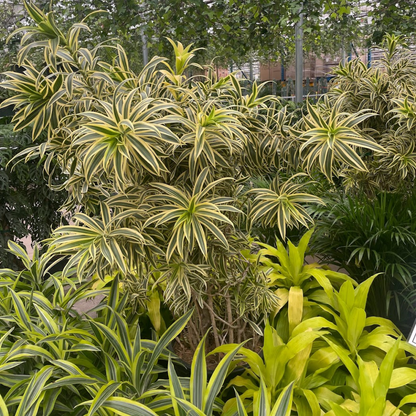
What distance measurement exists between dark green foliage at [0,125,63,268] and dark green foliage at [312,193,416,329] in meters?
1.53

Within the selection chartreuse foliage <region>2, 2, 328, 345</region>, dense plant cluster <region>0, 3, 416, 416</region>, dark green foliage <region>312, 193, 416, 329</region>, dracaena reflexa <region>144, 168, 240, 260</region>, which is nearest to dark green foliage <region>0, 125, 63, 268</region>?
dense plant cluster <region>0, 3, 416, 416</region>

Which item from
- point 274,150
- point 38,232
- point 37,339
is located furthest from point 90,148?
point 38,232

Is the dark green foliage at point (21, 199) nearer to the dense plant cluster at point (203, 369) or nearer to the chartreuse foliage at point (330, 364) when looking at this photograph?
the dense plant cluster at point (203, 369)

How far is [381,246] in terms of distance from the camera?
1.85 metres

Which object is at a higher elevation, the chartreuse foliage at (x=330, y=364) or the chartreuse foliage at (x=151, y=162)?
the chartreuse foliage at (x=151, y=162)

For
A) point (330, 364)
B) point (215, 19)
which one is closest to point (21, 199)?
point (330, 364)

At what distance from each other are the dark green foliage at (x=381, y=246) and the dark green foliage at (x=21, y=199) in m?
1.53

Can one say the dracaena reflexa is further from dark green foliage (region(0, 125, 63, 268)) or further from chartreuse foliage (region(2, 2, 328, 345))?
dark green foliage (region(0, 125, 63, 268))

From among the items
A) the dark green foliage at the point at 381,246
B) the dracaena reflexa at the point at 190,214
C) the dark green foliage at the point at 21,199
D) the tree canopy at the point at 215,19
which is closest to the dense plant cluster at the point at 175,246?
the dracaena reflexa at the point at 190,214

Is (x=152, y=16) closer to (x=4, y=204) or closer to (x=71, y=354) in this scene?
(x=4, y=204)

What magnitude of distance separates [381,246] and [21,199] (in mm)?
1994

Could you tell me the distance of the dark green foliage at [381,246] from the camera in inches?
69.9

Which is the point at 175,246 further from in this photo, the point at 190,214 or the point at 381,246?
the point at 381,246

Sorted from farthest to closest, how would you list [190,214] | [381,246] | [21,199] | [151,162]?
[21,199]
[381,246]
[190,214]
[151,162]
